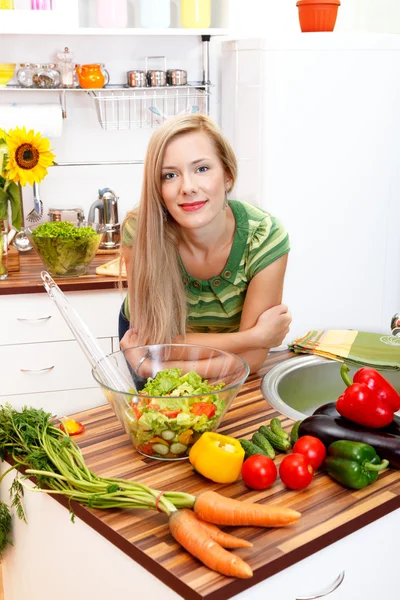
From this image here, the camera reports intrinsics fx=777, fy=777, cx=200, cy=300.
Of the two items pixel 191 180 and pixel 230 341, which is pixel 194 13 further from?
pixel 230 341

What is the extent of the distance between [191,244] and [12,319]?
38.8 inches

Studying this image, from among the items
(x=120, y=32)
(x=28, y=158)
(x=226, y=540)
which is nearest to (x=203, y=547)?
(x=226, y=540)

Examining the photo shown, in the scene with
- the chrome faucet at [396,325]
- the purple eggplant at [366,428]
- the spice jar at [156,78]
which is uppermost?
the spice jar at [156,78]

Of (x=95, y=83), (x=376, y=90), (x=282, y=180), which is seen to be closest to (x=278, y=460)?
(x=282, y=180)

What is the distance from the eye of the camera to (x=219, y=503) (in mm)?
1195

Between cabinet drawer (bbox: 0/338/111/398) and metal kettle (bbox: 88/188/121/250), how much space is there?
58 cm

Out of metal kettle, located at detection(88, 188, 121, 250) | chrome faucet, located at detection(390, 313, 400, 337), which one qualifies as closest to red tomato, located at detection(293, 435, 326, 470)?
chrome faucet, located at detection(390, 313, 400, 337)

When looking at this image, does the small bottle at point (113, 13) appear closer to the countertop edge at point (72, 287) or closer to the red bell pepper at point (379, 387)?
the countertop edge at point (72, 287)

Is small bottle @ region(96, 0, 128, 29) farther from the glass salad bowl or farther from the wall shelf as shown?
the glass salad bowl

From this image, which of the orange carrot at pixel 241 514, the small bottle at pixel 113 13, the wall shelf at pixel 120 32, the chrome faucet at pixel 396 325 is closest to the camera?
the orange carrot at pixel 241 514

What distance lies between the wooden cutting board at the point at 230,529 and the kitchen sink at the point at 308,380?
338mm

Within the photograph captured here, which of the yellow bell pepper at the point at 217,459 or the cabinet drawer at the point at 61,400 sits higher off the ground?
the yellow bell pepper at the point at 217,459

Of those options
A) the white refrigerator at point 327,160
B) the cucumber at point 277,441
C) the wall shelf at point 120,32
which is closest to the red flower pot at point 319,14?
the white refrigerator at point 327,160

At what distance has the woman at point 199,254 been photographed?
187cm
